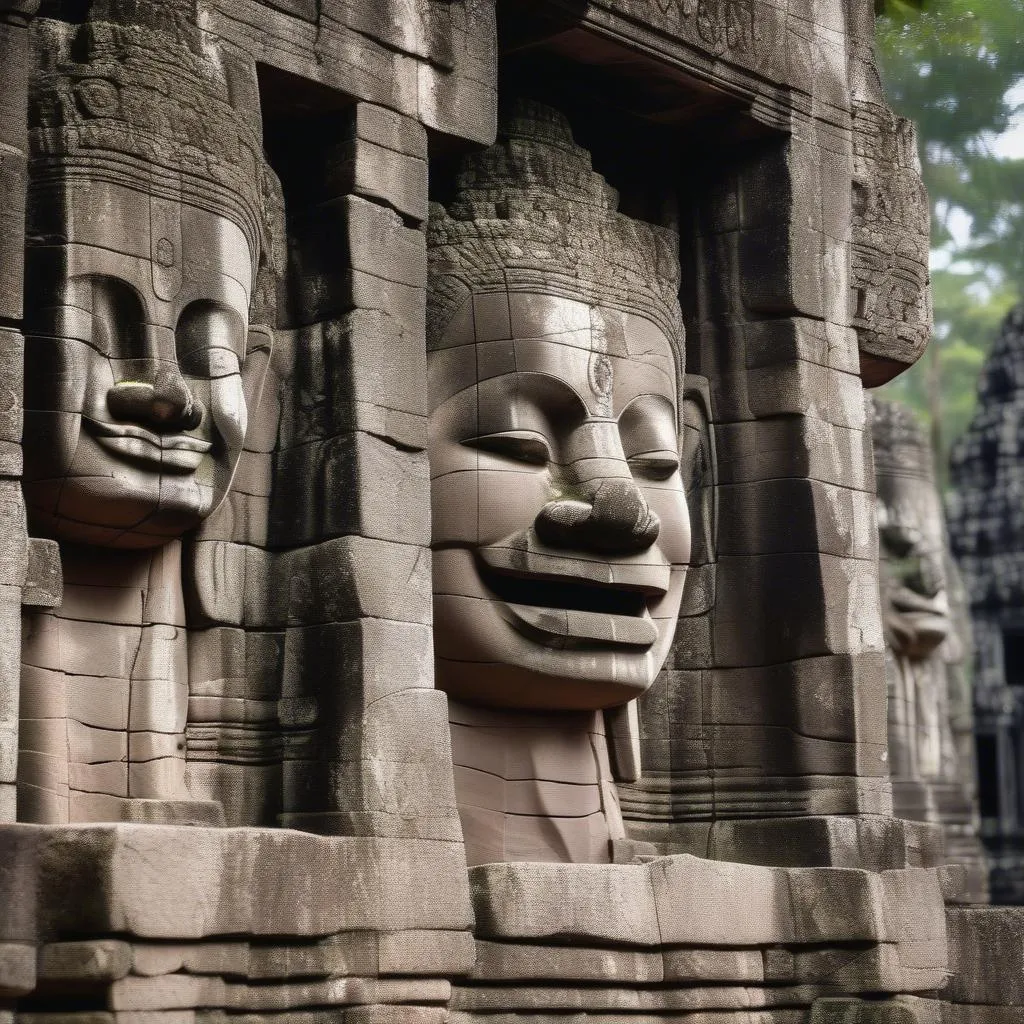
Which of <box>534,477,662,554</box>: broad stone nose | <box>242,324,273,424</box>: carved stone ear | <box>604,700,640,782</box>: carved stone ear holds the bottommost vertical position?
<box>604,700,640,782</box>: carved stone ear

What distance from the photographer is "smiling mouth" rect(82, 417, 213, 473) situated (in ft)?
23.2

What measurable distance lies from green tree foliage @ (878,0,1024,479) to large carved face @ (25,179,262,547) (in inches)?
451

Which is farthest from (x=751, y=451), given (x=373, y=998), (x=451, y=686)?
(x=373, y=998)

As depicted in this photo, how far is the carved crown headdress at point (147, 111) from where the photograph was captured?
23.7 feet

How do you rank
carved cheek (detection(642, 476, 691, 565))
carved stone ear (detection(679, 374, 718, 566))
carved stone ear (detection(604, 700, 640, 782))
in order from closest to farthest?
carved cheek (detection(642, 476, 691, 565)) < carved stone ear (detection(604, 700, 640, 782)) < carved stone ear (detection(679, 374, 718, 566))

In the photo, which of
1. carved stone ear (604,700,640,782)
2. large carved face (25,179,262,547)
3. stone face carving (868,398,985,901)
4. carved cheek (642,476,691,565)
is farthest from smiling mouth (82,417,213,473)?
stone face carving (868,398,985,901)

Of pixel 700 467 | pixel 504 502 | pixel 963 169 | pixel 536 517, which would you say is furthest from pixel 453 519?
pixel 963 169

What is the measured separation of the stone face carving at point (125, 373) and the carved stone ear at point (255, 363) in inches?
10.3

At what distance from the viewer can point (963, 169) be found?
2983 cm

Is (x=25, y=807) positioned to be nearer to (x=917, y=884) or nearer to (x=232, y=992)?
(x=232, y=992)

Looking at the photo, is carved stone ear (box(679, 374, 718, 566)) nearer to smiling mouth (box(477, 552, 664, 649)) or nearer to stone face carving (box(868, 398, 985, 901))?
smiling mouth (box(477, 552, 664, 649))

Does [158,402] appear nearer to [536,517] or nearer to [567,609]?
[536,517]

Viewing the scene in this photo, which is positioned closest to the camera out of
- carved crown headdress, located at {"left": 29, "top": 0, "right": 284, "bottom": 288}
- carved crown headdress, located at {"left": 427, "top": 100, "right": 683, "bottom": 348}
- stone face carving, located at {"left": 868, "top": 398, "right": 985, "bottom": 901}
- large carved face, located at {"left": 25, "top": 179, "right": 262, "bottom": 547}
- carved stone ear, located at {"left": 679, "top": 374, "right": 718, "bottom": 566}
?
large carved face, located at {"left": 25, "top": 179, "right": 262, "bottom": 547}

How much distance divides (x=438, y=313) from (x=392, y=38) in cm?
115
